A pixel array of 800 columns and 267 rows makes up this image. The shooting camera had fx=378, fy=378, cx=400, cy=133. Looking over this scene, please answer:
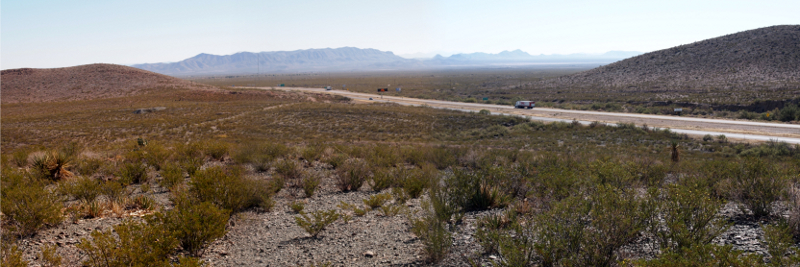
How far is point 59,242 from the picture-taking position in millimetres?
6578

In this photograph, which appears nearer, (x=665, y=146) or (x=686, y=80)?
(x=665, y=146)

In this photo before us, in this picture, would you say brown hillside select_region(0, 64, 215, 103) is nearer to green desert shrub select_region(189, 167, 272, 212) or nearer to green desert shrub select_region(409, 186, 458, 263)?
green desert shrub select_region(189, 167, 272, 212)

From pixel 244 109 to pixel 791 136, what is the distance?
5028 cm

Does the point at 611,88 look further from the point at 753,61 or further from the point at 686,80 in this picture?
the point at 753,61

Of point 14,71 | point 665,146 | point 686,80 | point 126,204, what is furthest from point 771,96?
point 14,71

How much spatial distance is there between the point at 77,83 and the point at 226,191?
78.4 m

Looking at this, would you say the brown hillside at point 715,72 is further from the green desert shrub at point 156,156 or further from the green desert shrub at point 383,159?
the green desert shrub at point 156,156

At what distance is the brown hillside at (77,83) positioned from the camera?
60.0 m

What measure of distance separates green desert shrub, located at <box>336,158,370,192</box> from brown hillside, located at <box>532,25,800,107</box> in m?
50.7

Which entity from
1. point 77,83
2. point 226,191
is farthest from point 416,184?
point 77,83

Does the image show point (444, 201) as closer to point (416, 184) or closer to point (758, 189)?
point (416, 184)

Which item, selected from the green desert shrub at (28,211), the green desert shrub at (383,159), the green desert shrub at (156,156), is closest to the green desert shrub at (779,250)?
the green desert shrub at (383,159)

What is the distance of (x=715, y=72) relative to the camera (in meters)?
62.2

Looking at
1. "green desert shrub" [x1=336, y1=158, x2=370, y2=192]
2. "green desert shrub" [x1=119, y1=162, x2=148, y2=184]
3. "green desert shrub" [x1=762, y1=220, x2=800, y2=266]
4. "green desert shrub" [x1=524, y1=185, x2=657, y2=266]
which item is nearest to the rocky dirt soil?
"green desert shrub" [x1=524, y1=185, x2=657, y2=266]
